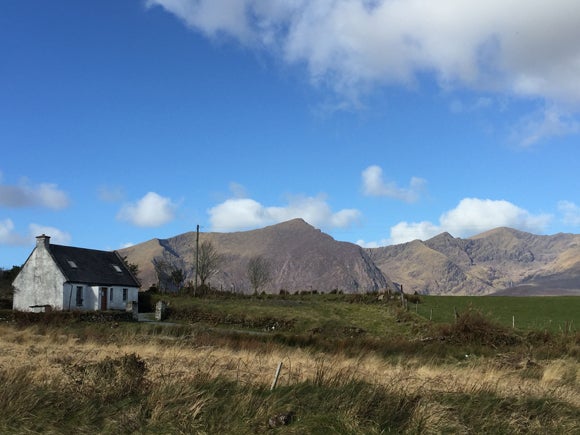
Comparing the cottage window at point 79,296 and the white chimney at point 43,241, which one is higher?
the white chimney at point 43,241

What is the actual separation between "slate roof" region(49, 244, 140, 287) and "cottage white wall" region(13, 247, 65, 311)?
992 millimetres

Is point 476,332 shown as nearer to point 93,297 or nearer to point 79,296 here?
point 93,297

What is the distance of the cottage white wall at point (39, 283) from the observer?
55469mm

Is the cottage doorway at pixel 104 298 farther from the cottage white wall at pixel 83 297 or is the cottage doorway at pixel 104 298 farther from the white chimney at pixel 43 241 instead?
the white chimney at pixel 43 241

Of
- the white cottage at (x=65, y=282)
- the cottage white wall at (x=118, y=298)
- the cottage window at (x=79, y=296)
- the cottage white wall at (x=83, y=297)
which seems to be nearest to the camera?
the cottage white wall at (x=83, y=297)

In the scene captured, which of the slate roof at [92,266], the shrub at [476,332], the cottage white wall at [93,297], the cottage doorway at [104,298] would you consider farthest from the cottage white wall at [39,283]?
the shrub at [476,332]

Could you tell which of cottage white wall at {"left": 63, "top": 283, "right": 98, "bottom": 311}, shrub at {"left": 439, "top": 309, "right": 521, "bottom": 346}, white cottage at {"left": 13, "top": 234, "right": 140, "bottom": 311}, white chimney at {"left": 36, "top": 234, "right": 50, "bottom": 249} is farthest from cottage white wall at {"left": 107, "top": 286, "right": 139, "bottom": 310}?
shrub at {"left": 439, "top": 309, "right": 521, "bottom": 346}

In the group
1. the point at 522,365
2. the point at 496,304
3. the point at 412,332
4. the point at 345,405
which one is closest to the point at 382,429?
the point at 345,405

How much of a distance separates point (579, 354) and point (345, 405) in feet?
72.2

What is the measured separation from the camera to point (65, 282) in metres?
54.9

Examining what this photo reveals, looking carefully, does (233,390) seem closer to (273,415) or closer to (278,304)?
A: (273,415)

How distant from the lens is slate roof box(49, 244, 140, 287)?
→ 56812 mm

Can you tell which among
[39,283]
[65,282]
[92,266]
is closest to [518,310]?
[92,266]

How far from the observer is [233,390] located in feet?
33.4
